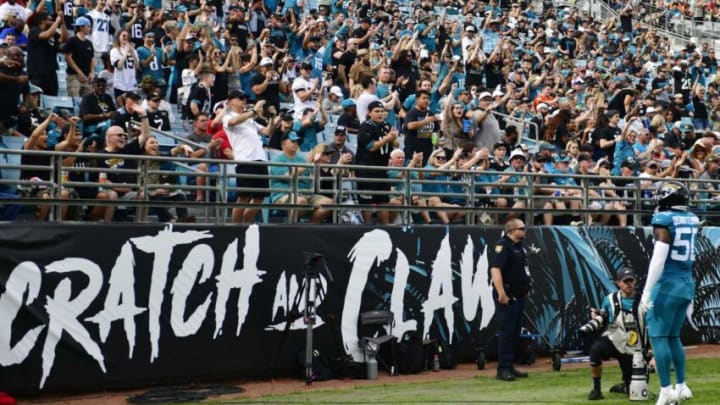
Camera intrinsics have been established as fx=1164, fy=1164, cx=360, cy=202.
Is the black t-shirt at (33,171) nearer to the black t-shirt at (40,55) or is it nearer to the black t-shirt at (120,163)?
the black t-shirt at (120,163)

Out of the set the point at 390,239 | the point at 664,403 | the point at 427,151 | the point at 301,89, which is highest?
the point at 301,89

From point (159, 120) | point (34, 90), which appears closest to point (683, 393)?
point (159, 120)

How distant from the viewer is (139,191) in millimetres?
13164

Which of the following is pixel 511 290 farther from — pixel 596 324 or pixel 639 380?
pixel 639 380

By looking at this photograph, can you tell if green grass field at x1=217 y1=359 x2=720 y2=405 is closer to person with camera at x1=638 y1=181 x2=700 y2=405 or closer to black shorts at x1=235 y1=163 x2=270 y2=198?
person with camera at x1=638 y1=181 x2=700 y2=405

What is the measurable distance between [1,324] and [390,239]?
17.7ft

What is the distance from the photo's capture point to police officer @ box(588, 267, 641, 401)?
1230cm

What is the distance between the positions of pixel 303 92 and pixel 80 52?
354 cm

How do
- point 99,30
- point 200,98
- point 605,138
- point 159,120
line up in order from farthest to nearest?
point 605,138 → point 99,30 → point 200,98 → point 159,120

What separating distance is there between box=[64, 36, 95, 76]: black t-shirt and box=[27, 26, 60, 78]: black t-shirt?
1.15ft

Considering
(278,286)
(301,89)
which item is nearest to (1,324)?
(278,286)

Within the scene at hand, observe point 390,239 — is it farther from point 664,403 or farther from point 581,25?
point 581,25

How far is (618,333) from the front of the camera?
41.2ft

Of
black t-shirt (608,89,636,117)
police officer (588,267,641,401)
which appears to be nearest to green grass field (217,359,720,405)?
police officer (588,267,641,401)
